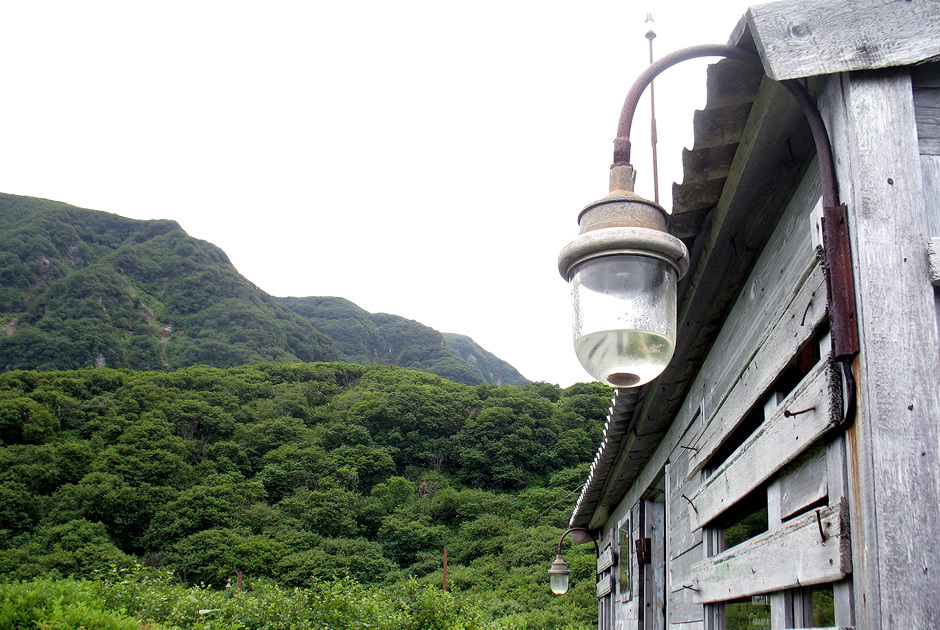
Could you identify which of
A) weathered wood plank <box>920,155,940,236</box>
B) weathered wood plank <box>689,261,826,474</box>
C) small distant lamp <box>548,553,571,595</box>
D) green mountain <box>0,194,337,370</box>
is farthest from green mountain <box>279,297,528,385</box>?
weathered wood plank <box>920,155,940,236</box>

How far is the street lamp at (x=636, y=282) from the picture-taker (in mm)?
1728

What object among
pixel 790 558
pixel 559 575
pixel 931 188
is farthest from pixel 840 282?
pixel 559 575

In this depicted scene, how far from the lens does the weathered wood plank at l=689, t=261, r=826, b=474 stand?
6.64 feet

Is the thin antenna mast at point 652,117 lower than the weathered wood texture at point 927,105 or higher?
higher

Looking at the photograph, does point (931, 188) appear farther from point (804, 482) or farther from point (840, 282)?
point (804, 482)

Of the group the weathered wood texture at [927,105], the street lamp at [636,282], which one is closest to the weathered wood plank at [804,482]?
the street lamp at [636,282]

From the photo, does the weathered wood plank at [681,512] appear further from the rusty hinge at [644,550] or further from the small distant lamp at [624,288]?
the small distant lamp at [624,288]

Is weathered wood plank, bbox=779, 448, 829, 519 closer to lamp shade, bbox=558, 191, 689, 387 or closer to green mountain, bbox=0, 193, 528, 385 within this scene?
lamp shade, bbox=558, 191, 689, 387

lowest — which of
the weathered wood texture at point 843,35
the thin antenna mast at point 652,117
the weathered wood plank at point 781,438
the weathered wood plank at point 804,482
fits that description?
the weathered wood plank at point 804,482

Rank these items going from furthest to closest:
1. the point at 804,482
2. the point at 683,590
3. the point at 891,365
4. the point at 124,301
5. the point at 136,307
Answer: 1. the point at 136,307
2. the point at 124,301
3. the point at 683,590
4. the point at 804,482
5. the point at 891,365

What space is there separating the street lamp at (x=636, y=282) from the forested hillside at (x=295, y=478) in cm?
2590

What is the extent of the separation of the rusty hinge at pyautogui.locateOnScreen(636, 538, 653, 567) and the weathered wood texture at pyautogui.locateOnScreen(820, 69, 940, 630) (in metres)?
4.38

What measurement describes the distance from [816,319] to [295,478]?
168 ft

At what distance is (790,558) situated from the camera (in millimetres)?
2100
